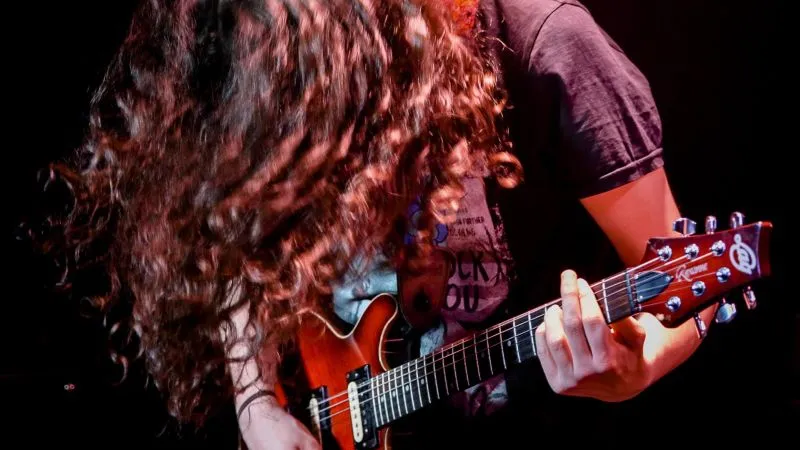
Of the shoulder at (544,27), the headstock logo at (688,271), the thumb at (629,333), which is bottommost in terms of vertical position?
the thumb at (629,333)

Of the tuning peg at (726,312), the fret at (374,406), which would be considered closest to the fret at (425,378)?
the fret at (374,406)

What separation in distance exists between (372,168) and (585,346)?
387 millimetres

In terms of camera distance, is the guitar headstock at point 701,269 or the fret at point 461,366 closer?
the guitar headstock at point 701,269

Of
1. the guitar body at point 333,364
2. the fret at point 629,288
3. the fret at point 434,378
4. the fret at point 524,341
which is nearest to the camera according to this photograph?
the fret at point 629,288

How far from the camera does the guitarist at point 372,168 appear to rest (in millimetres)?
957

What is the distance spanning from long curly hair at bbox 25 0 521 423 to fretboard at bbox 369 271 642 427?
0.53 feet

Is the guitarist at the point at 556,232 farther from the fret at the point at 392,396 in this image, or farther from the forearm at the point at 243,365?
the forearm at the point at 243,365

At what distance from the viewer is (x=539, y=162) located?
1.08 metres

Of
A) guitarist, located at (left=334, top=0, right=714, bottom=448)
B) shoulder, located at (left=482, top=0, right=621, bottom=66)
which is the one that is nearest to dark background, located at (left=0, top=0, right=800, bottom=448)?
guitarist, located at (left=334, top=0, right=714, bottom=448)

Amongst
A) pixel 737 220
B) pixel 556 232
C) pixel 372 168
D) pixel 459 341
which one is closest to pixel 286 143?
pixel 372 168

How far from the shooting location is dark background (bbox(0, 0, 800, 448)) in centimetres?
122

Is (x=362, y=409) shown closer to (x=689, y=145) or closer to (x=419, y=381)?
(x=419, y=381)

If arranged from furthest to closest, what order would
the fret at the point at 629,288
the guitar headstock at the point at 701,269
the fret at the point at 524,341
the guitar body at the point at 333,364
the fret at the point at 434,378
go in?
the guitar body at the point at 333,364
the fret at the point at 434,378
the fret at the point at 524,341
the fret at the point at 629,288
the guitar headstock at the point at 701,269

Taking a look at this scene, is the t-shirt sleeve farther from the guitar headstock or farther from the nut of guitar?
the nut of guitar
